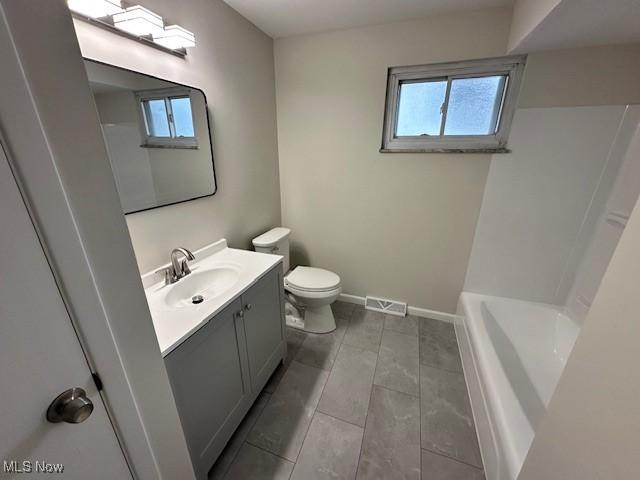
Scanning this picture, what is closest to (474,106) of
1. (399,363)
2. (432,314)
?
(432,314)

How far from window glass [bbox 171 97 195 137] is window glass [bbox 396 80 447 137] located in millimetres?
1447

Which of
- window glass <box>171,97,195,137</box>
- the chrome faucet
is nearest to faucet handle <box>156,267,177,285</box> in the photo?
the chrome faucet

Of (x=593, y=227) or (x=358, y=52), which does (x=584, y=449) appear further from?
(x=358, y=52)

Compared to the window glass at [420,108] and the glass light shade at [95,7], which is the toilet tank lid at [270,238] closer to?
the window glass at [420,108]

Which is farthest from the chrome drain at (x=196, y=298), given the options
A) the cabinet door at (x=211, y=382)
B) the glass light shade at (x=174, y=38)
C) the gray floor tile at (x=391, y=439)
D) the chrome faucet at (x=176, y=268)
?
the glass light shade at (x=174, y=38)

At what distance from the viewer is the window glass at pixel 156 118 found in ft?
4.04

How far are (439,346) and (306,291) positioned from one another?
112 centimetres

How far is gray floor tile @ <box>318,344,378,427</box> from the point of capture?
1491mm

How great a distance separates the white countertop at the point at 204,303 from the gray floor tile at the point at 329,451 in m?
0.87

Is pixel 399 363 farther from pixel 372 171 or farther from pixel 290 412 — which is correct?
pixel 372 171

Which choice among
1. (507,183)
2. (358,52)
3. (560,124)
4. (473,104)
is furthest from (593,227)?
(358,52)

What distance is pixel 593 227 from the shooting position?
5.48 feet

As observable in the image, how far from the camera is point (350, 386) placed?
1.65 m

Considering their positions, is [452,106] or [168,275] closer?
[168,275]
